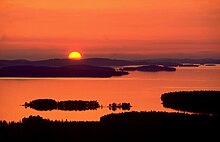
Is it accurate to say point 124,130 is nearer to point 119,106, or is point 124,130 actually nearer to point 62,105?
point 119,106

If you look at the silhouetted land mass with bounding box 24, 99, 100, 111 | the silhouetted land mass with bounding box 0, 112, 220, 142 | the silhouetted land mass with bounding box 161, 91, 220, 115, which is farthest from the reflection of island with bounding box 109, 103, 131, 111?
the silhouetted land mass with bounding box 0, 112, 220, 142

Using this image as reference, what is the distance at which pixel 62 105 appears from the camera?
3152 inches

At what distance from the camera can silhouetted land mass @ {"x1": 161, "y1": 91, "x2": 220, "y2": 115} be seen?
76.9 metres

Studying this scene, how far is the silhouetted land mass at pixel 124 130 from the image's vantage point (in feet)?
136

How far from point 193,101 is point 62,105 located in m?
23.4

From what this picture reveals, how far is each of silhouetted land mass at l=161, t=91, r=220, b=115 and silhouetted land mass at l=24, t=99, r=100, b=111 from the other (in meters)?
12.7

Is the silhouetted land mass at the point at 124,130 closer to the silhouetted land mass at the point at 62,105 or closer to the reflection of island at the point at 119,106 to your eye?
the reflection of island at the point at 119,106

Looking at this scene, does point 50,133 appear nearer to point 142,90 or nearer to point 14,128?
point 14,128

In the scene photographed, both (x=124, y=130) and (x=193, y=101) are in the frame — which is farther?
(x=193, y=101)

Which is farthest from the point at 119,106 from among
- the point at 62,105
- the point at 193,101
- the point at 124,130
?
the point at 124,130

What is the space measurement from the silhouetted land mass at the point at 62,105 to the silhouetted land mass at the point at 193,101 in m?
12.7

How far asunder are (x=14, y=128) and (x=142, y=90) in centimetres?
6247

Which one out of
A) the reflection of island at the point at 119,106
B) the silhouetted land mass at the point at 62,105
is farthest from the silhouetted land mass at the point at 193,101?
the silhouetted land mass at the point at 62,105

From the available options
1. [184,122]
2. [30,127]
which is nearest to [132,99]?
[184,122]
